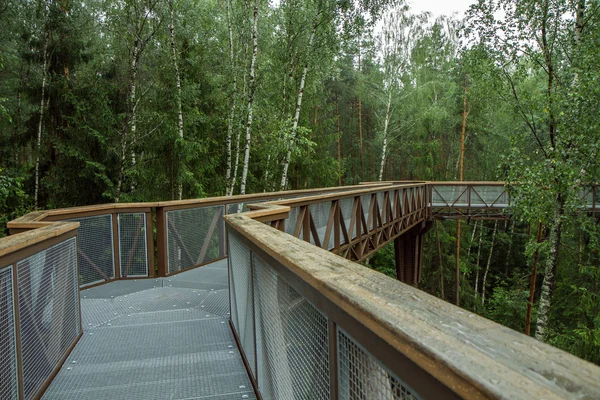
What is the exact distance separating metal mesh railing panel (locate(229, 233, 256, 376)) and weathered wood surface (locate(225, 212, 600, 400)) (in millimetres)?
1769

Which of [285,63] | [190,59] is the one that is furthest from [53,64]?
[285,63]

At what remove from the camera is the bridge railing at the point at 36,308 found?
2354 mm

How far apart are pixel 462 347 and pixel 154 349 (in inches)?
138

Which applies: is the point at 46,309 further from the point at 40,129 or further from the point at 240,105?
the point at 240,105

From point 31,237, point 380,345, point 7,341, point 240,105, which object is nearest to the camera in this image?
point 380,345

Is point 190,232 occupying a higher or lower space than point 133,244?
higher

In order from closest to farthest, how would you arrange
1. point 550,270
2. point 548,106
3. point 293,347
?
point 293,347
point 548,106
point 550,270

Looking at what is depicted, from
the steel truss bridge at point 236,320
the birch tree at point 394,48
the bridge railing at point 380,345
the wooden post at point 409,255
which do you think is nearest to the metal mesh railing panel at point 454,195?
the wooden post at point 409,255

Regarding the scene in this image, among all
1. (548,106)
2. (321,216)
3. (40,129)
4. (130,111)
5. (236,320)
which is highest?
(130,111)

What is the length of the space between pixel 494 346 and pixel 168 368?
3103mm

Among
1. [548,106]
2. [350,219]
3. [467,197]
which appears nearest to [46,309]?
[350,219]

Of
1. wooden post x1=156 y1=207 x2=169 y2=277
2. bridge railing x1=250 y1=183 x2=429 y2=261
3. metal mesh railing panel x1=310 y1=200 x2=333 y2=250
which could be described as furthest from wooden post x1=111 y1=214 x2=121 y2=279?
metal mesh railing panel x1=310 y1=200 x2=333 y2=250

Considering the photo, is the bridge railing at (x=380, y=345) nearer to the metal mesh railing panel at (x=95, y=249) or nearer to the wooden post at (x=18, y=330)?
the wooden post at (x=18, y=330)

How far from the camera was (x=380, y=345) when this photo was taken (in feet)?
2.97
